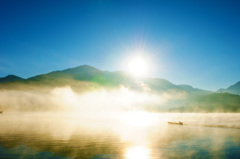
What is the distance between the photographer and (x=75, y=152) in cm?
3456

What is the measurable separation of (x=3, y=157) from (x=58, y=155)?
7290mm

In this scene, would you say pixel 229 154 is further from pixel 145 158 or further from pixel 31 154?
pixel 31 154

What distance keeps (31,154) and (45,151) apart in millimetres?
2844

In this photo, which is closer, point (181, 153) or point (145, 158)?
point (145, 158)

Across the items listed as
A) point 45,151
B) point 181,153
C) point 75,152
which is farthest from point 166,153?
point 45,151

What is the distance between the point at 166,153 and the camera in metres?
34.2

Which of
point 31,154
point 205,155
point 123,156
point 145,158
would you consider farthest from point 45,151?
point 205,155

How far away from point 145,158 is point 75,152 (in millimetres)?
11331

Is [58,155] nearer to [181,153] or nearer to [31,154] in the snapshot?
[31,154]

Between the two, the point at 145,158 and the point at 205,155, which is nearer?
the point at 145,158

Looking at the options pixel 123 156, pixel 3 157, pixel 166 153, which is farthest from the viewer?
pixel 166 153

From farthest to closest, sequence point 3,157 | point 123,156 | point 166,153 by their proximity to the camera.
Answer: point 166,153 < point 123,156 < point 3,157

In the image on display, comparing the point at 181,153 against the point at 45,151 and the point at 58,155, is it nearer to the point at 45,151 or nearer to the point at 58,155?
the point at 58,155

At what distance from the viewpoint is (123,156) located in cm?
3209
